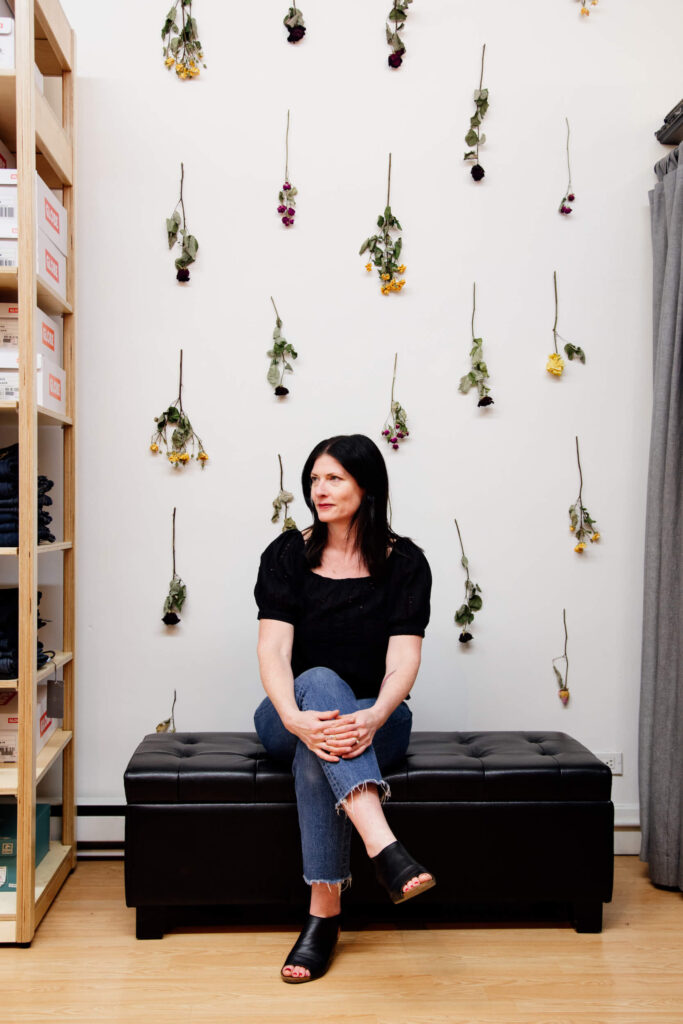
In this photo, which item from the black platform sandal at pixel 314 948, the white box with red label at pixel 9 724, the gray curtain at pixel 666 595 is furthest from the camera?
the gray curtain at pixel 666 595

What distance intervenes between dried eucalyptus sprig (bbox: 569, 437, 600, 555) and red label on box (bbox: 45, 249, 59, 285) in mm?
1648

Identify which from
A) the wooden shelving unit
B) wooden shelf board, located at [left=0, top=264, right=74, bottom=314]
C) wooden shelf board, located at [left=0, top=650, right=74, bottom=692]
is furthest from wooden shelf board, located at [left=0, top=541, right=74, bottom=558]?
wooden shelf board, located at [left=0, top=264, right=74, bottom=314]

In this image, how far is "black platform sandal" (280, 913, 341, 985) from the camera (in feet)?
5.92

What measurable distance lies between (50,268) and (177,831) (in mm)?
1489

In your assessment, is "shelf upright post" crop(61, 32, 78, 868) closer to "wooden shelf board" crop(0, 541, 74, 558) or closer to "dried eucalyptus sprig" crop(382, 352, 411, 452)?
"wooden shelf board" crop(0, 541, 74, 558)

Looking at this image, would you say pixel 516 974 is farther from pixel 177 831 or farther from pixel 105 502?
pixel 105 502

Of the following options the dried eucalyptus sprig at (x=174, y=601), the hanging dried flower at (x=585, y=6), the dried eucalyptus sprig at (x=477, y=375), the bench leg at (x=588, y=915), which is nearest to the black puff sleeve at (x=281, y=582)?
the dried eucalyptus sprig at (x=174, y=601)

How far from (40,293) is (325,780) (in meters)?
1.42

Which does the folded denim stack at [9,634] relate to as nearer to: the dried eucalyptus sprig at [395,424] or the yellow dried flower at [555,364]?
the dried eucalyptus sprig at [395,424]

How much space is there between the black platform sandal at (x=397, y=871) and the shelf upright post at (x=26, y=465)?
843 millimetres

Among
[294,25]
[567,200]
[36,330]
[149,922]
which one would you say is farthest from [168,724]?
[294,25]

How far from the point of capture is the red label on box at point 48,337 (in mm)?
2227

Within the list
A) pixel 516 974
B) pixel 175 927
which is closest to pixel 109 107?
pixel 175 927

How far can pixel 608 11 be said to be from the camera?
2.62m
